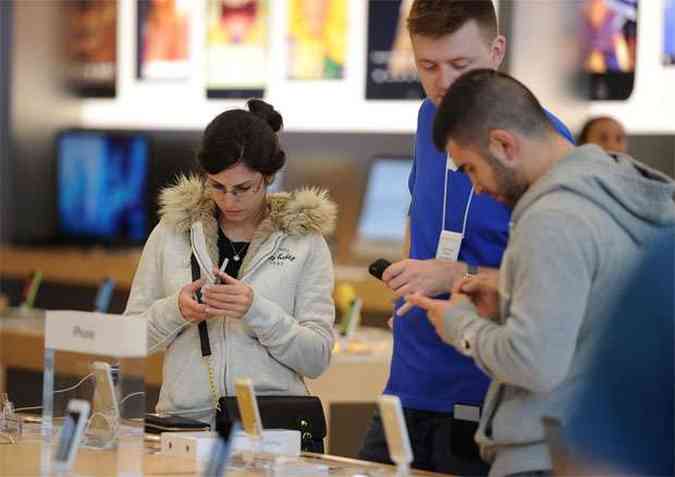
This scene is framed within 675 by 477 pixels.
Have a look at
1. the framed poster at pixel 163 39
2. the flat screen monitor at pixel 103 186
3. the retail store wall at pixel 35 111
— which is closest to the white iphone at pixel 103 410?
the flat screen monitor at pixel 103 186

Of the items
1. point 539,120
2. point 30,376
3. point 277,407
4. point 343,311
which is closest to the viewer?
point 539,120

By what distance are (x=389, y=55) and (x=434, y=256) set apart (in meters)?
5.59

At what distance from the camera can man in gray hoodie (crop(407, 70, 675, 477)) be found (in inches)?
99.7

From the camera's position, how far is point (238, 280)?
3668 mm

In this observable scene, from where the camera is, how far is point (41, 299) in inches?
387

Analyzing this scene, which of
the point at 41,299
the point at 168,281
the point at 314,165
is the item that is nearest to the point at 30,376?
the point at 41,299

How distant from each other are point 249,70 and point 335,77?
0.73 meters

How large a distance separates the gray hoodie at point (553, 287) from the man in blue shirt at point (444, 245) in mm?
500

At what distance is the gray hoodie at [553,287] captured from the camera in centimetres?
253

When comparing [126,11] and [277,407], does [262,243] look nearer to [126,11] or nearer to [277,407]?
[277,407]

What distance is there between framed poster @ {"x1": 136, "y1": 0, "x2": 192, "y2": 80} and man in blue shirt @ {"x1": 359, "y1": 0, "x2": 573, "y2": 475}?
22.4 ft

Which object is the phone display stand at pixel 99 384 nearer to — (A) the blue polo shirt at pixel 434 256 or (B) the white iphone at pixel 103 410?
(B) the white iphone at pixel 103 410

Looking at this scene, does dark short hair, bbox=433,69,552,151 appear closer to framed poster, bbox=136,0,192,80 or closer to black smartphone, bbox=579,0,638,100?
black smartphone, bbox=579,0,638,100

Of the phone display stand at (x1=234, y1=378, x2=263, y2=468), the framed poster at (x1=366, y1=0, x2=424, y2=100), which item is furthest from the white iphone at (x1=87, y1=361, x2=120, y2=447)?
the framed poster at (x1=366, y1=0, x2=424, y2=100)
